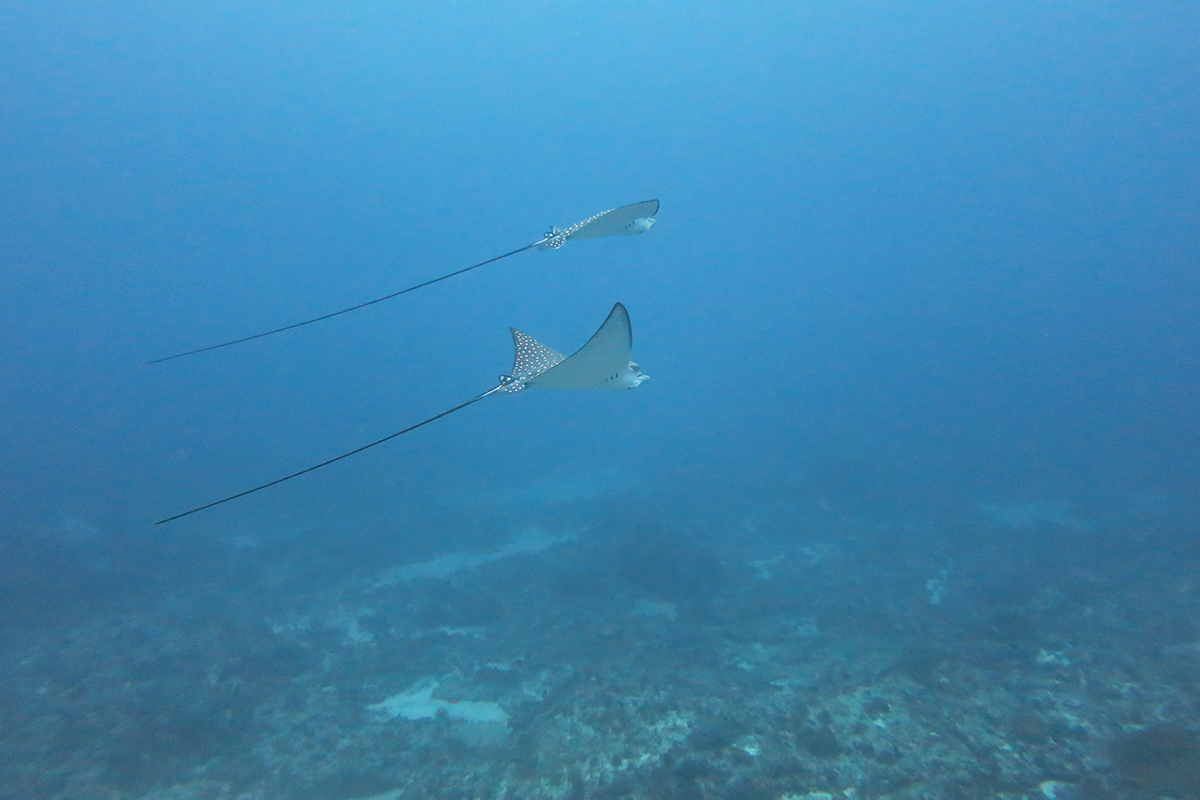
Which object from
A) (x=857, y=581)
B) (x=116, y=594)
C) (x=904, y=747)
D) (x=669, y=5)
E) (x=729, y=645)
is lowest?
(x=857, y=581)

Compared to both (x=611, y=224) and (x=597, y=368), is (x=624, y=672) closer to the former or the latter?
(x=597, y=368)

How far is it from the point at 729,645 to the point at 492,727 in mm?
4108

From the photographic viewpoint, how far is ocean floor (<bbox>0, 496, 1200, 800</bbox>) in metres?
6.14

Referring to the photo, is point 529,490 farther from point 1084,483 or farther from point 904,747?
point 1084,483

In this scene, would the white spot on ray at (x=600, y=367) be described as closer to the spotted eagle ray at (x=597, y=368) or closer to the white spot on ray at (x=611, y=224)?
the spotted eagle ray at (x=597, y=368)

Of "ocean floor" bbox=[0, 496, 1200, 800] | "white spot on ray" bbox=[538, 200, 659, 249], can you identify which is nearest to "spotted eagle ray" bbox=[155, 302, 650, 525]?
"white spot on ray" bbox=[538, 200, 659, 249]

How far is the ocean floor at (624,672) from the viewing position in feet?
20.1

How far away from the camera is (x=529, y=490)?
19422 mm

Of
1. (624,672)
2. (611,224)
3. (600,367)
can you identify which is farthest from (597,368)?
(624,672)

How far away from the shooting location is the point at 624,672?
8.00 meters

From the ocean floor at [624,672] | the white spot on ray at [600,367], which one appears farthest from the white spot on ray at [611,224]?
the ocean floor at [624,672]

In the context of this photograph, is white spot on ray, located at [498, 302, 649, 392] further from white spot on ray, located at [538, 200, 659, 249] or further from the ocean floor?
the ocean floor

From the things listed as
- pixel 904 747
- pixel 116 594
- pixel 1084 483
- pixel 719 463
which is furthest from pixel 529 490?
pixel 1084 483

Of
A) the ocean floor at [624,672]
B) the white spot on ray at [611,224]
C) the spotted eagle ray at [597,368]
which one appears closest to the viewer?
the spotted eagle ray at [597,368]
